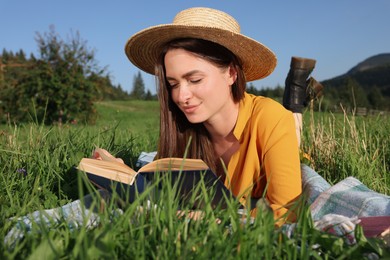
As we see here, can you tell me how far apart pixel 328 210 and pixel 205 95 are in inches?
38.6

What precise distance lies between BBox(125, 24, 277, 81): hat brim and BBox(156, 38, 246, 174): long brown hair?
0.05m

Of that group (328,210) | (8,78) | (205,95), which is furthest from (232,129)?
(8,78)

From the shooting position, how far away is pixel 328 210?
7.91ft

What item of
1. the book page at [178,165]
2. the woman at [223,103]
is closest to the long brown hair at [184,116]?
the woman at [223,103]

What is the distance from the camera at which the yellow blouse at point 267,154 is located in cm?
239

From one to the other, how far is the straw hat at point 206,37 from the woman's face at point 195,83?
0.46ft

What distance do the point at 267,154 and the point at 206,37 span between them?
2.66 ft

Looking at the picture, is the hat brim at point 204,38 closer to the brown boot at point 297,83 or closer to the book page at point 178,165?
the brown boot at point 297,83

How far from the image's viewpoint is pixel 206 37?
262 centimetres

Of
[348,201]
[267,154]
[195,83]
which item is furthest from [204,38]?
[348,201]

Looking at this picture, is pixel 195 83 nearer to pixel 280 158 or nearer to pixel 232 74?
pixel 232 74

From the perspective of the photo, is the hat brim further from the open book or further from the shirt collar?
the open book

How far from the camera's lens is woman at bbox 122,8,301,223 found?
8.18ft

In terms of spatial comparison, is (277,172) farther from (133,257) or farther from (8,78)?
(8,78)
